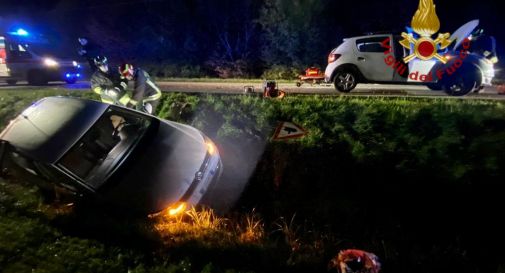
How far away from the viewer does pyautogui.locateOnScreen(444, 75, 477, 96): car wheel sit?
8.79m

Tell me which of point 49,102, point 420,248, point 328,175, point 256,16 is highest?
point 256,16

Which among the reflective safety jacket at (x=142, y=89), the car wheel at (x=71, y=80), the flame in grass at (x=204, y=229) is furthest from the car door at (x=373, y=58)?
the car wheel at (x=71, y=80)

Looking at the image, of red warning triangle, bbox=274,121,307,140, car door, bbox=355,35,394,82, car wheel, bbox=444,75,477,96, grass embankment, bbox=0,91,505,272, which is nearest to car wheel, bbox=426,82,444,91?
car wheel, bbox=444,75,477,96

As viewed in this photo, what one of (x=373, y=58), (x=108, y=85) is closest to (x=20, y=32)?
(x=108, y=85)

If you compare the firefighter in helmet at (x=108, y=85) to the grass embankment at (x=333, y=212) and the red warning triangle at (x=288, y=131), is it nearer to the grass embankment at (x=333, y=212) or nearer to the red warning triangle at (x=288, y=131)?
the grass embankment at (x=333, y=212)

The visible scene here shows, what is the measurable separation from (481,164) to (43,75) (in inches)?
630

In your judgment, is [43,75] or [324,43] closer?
[43,75]

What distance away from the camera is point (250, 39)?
2067cm

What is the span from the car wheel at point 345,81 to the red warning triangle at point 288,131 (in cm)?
359

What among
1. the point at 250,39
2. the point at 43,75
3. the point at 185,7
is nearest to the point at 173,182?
the point at 43,75

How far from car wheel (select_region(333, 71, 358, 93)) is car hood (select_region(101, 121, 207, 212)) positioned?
17.2 feet

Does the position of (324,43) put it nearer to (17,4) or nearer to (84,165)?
(84,165)

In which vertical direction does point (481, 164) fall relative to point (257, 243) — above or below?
above

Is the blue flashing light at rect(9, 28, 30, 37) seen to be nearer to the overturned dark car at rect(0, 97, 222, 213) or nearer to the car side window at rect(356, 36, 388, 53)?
the overturned dark car at rect(0, 97, 222, 213)
